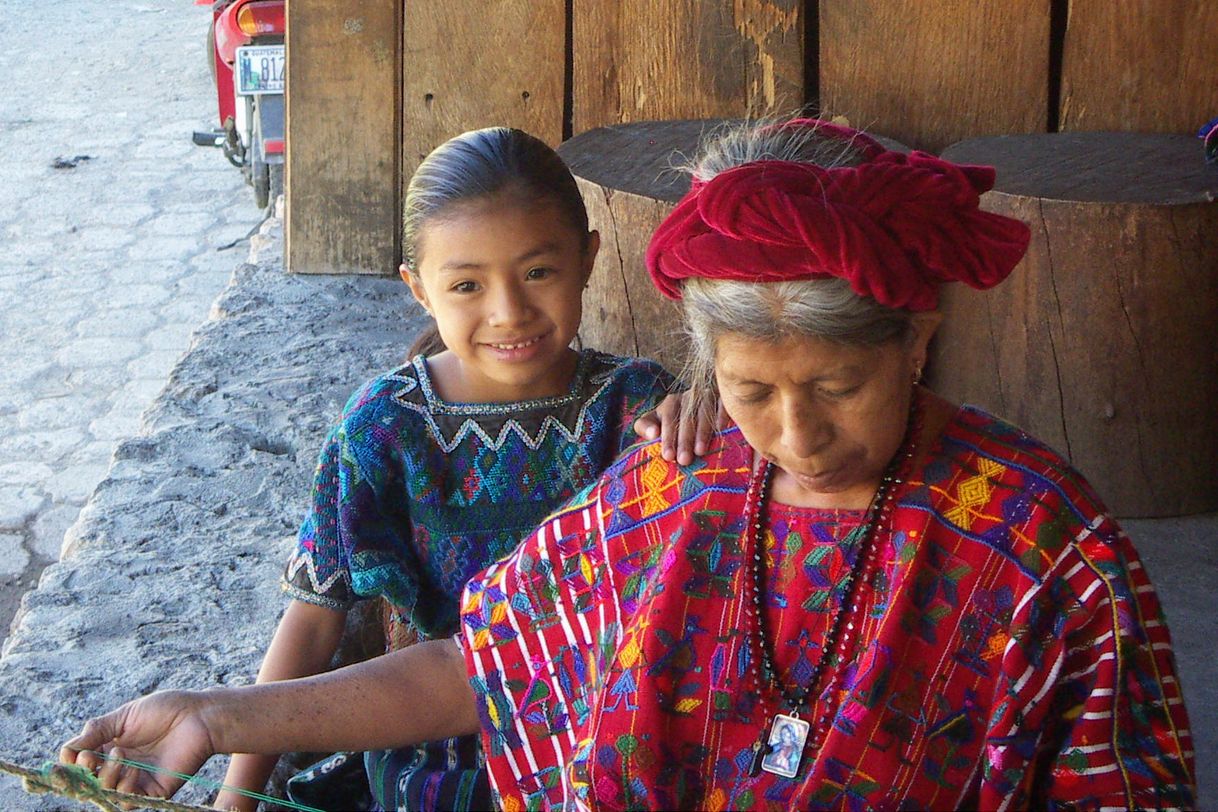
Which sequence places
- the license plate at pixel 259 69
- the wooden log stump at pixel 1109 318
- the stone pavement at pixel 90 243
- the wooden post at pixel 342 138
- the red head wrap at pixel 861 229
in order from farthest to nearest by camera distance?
the license plate at pixel 259 69
the stone pavement at pixel 90 243
the wooden post at pixel 342 138
the wooden log stump at pixel 1109 318
the red head wrap at pixel 861 229

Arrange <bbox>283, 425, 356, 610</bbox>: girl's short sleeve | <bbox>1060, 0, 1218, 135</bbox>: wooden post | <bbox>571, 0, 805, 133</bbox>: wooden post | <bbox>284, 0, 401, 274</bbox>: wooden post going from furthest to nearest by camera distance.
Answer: <bbox>284, 0, 401, 274</bbox>: wooden post
<bbox>571, 0, 805, 133</bbox>: wooden post
<bbox>1060, 0, 1218, 135</bbox>: wooden post
<bbox>283, 425, 356, 610</bbox>: girl's short sleeve

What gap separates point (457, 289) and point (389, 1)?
2.22 metres

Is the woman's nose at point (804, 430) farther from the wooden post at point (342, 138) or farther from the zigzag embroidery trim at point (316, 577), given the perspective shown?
the wooden post at point (342, 138)

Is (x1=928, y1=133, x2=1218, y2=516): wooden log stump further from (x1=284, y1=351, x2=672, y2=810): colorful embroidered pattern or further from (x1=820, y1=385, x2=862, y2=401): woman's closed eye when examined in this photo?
(x1=820, y1=385, x2=862, y2=401): woman's closed eye

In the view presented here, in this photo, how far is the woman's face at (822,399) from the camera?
5.12 feet

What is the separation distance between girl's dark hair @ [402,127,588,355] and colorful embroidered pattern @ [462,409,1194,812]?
52 cm

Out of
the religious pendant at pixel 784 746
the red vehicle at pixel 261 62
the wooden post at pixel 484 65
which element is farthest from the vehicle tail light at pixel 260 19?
the religious pendant at pixel 784 746

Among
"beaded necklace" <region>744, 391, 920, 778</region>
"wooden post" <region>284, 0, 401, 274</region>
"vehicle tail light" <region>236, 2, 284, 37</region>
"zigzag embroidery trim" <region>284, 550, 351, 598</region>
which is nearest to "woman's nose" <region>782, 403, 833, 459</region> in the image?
"beaded necklace" <region>744, 391, 920, 778</region>

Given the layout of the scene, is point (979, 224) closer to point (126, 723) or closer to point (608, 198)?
point (126, 723)

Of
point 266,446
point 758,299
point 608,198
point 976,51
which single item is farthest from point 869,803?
point 976,51

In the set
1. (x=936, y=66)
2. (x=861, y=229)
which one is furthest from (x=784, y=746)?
(x=936, y=66)

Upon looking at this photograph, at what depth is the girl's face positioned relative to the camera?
6.93 feet

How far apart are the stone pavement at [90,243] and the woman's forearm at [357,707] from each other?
279 centimetres

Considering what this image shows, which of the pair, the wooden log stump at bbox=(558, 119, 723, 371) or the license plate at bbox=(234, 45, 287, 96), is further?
the license plate at bbox=(234, 45, 287, 96)
